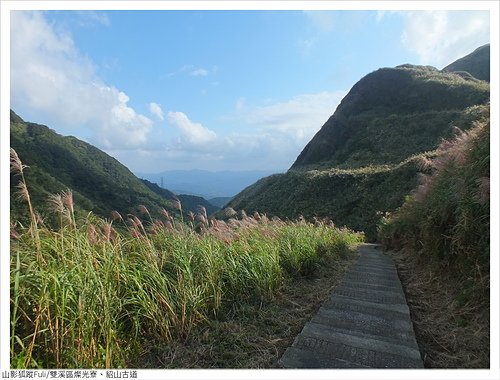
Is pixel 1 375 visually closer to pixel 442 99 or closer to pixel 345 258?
pixel 345 258

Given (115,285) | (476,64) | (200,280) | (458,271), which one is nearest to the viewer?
(115,285)

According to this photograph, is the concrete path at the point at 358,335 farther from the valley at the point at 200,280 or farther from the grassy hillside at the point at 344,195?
the grassy hillside at the point at 344,195

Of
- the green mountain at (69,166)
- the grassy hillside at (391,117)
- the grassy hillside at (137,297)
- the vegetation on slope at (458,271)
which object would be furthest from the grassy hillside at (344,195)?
the grassy hillside at (137,297)

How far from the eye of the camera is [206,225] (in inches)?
160

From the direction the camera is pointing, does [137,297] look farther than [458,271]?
No

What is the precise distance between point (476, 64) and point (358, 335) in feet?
269

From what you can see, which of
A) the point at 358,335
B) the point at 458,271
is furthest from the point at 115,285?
the point at 458,271

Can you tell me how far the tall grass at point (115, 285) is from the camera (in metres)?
1.93

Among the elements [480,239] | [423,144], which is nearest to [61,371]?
[480,239]

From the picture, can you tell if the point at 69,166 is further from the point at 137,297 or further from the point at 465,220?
the point at 465,220

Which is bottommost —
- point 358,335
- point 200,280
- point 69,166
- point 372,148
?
point 358,335

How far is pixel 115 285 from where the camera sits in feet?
7.66

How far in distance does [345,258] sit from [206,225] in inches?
134

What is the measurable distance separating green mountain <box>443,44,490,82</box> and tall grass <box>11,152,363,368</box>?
236ft
